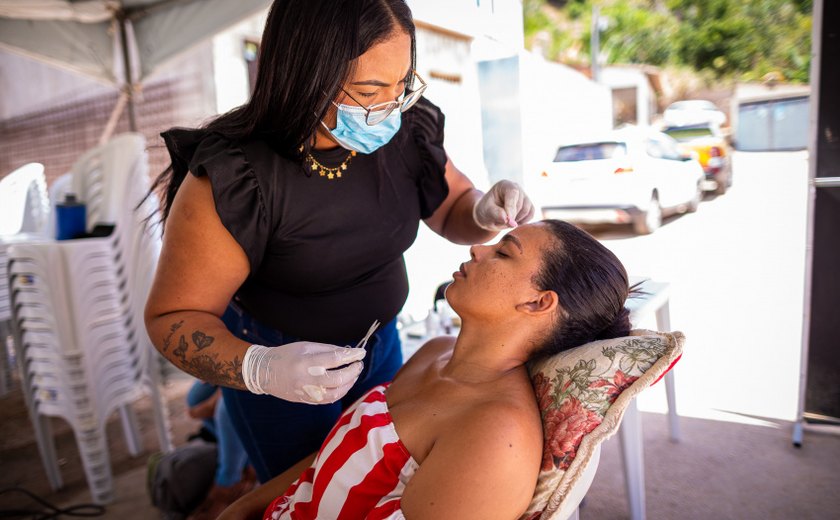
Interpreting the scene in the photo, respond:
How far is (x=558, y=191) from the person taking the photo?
8.71 metres

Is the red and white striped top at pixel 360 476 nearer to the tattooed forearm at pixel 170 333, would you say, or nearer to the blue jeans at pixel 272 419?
the blue jeans at pixel 272 419

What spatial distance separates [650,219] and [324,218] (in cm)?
813

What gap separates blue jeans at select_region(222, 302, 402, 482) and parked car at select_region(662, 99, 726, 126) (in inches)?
503

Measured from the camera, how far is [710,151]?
1096cm

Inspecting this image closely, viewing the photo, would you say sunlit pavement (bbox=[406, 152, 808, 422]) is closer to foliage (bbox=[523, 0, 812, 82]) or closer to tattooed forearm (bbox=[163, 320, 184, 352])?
tattooed forearm (bbox=[163, 320, 184, 352])

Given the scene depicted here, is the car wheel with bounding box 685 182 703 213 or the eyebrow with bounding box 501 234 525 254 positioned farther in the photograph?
the car wheel with bounding box 685 182 703 213

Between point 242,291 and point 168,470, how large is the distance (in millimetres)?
1226

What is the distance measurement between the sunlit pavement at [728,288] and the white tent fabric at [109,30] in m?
2.60

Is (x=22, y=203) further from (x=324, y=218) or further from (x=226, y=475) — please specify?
(x=324, y=218)

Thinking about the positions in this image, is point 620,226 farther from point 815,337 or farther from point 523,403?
point 523,403

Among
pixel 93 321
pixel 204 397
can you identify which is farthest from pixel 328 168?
pixel 93 321

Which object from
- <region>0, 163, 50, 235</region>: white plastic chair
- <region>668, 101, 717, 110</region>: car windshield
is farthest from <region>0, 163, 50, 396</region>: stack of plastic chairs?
<region>668, 101, 717, 110</region>: car windshield

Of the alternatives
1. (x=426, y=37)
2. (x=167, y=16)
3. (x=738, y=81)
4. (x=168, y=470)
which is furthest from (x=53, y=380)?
(x=738, y=81)

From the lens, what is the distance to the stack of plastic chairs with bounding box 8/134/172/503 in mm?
2580
